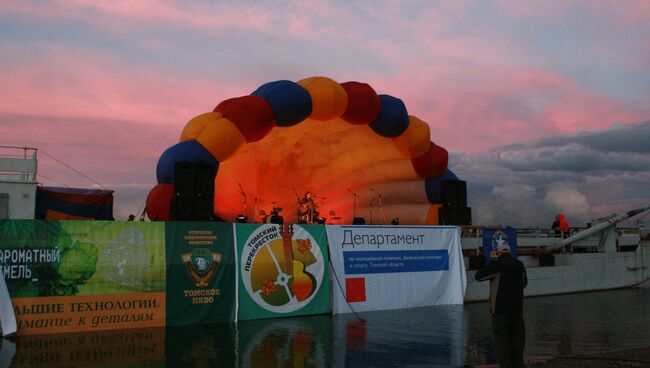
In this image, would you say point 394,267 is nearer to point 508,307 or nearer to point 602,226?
point 508,307

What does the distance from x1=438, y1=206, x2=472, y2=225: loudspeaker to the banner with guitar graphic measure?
291 inches

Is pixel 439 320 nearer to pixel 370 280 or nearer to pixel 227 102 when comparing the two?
pixel 370 280

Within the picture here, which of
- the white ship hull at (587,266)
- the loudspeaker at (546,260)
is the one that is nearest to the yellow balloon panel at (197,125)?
the white ship hull at (587,266)

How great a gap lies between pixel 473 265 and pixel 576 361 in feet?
40.2

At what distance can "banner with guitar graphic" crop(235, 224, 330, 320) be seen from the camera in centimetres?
1478

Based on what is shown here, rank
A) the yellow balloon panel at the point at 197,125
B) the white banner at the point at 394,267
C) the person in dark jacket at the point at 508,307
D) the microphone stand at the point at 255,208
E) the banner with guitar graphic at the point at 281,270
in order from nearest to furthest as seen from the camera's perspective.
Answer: the person in dark jacket at the point at 508,307
the banner with guitar graphic at the point at 281,270
the white banner at the point at 394,267
the yellow balloon panel at the point at 197,125
the microphone stand at the point at 255,208

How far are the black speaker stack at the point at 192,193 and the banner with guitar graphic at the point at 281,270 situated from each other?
5.57 feet

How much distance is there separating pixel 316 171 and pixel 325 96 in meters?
6.36

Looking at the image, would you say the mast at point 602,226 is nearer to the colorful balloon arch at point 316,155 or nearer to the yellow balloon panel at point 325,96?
the colorful balloon arch at point 316,155

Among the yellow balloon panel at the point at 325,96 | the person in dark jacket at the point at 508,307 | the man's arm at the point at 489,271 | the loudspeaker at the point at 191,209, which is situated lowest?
the person in dark jacket at the point at 508,307

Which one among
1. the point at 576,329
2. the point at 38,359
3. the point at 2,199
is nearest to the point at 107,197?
the point at 2,199

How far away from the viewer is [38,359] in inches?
376

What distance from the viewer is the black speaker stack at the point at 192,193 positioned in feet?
51.6

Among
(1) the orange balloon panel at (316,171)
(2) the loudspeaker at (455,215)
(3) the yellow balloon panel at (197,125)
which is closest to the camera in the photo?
(3) the yellow balloon panel at (197,125)
